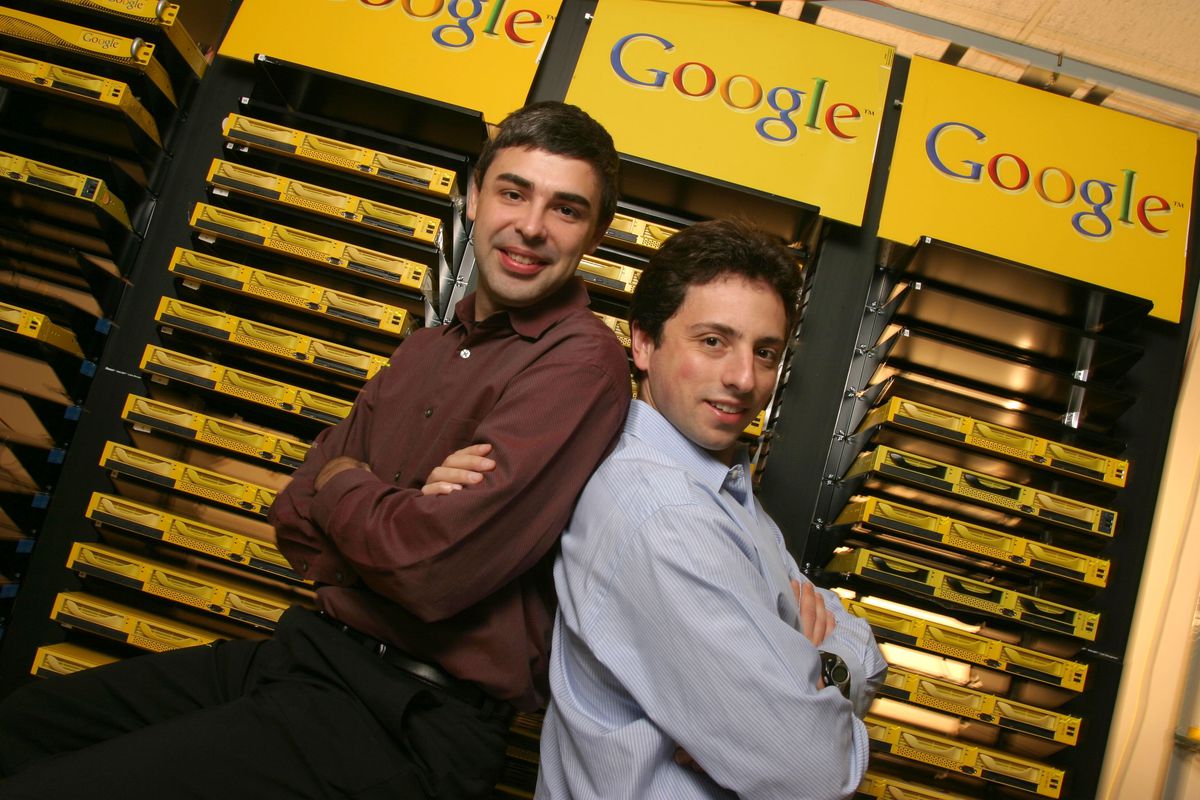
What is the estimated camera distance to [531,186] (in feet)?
4.68

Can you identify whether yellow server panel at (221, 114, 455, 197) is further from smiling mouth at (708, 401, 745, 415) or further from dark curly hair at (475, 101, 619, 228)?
smiling mouth at (708, 401, 745, 415)

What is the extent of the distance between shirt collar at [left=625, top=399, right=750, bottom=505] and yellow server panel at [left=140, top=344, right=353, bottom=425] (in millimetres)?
1140

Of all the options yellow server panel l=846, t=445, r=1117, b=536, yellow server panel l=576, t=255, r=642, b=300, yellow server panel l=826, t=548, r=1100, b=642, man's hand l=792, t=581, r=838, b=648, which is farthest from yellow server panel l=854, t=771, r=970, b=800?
yellow server panel l=576, t=255, r=642, b=300

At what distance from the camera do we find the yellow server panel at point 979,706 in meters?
2.17

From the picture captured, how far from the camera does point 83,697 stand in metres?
1.35

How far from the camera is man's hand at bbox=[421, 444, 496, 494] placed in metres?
1.14

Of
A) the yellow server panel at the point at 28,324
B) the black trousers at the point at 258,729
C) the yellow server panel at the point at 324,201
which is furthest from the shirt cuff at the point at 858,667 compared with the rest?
the yellow server panel at the point at 28,324

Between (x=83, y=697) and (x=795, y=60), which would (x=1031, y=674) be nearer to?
(x=795, y=60)

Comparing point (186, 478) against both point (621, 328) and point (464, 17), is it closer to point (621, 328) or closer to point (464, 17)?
point (621, 328)

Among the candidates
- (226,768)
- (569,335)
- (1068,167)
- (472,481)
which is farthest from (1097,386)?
(226,768)

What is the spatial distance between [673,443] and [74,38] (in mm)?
2389


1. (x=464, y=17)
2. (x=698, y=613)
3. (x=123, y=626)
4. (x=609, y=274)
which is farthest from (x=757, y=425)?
(x=123, y=626)

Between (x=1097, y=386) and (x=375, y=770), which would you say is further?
(x=1097, y=386)

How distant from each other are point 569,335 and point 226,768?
881 millimetres
